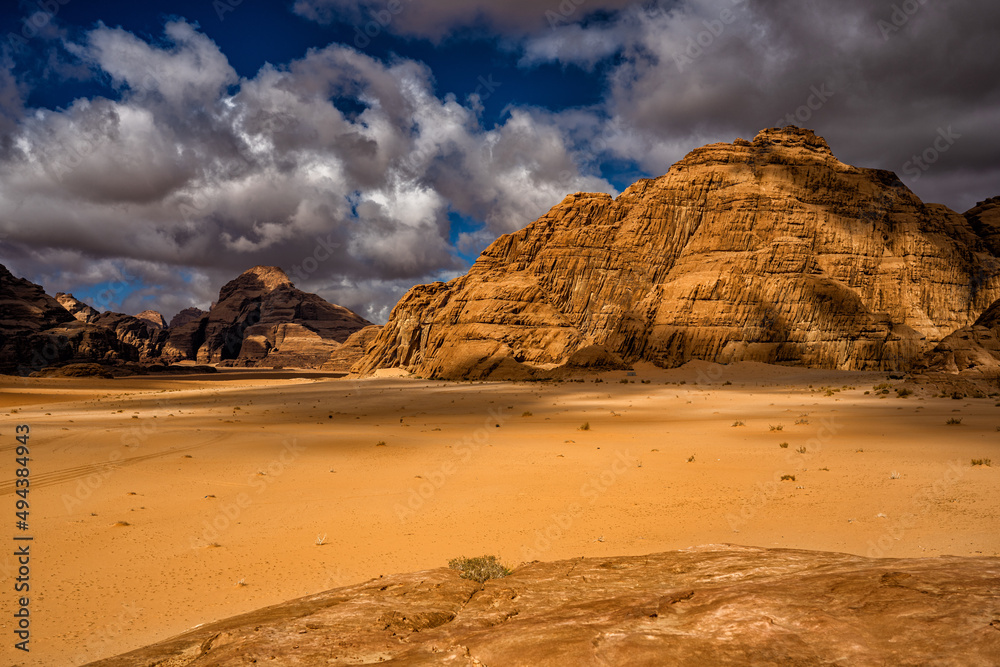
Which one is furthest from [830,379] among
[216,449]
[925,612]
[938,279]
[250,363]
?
[250,363]

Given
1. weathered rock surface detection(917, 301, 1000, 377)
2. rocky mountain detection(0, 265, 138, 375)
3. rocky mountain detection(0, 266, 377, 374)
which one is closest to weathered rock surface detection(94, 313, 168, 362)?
rocky mountain detection(0, 266, 377, 374)

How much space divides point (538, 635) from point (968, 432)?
1671 centimetres

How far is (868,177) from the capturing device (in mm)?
67562

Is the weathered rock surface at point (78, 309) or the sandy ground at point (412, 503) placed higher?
the weathered rock surface at point (78, 309)

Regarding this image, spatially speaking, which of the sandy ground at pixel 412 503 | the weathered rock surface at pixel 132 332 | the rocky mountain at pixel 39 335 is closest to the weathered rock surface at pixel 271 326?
the weathered rock surface at pixel 132 332

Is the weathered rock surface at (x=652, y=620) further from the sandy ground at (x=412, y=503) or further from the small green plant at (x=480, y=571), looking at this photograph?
the sandy ground at (x=412, y=503)

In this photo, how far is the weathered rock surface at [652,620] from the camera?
8.12ft

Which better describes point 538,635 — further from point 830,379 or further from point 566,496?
point 830,379

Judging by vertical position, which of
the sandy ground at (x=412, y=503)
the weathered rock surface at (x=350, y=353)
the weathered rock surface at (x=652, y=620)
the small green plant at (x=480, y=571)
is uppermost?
the weathered rock surface at (x=350, y=353)

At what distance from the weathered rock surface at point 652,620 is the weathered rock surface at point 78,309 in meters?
177

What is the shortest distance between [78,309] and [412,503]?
178721 mm

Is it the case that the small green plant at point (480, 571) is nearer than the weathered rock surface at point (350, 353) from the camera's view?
Yes

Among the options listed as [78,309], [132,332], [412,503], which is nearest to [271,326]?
[132,332]

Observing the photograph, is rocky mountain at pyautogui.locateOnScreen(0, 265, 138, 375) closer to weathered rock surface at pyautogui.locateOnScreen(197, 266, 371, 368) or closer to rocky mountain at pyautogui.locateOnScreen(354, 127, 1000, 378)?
A: rocky mountain at pyautogui.locateOnScreen(354, 127, 1000, 378)
